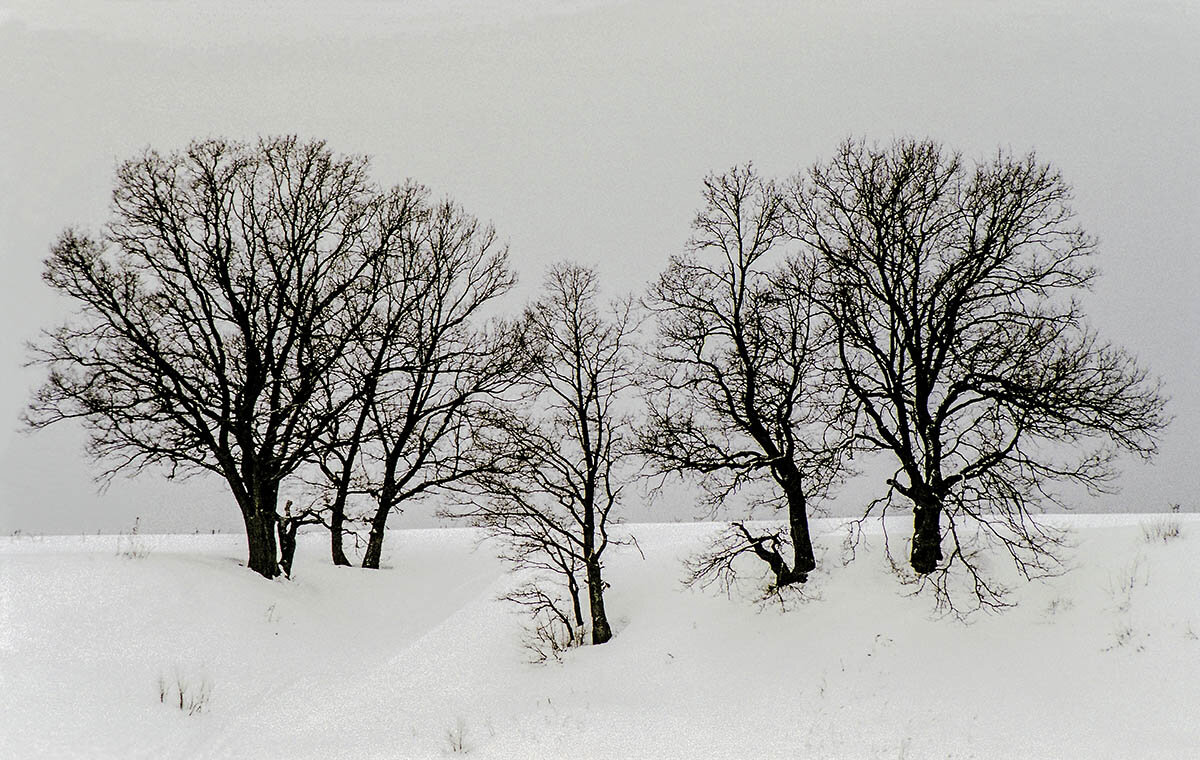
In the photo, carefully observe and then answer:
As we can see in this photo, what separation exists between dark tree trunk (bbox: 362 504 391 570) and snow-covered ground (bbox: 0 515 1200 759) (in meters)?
4.87

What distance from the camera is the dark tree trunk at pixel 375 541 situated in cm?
2661

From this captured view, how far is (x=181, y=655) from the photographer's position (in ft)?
51.6

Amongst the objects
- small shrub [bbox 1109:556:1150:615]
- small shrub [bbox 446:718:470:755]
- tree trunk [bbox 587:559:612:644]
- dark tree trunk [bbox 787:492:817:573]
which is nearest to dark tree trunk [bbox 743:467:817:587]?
dark tree trunk [bbox 787:492:817:573]

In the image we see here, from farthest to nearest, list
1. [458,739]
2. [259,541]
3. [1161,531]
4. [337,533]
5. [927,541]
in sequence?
[337,533], [259,541], [927,541], [1161,531], [458,739]

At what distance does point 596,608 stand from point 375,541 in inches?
Answer: 384

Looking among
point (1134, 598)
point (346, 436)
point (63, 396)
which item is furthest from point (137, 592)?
point (1134, 598)

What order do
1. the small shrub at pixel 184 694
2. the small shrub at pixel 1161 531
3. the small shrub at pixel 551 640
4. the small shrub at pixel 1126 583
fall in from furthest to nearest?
the small shrub at pixel 551 640, the small shrub at pixel 1161 531, the small shrub at pixel 1126 583, the small shrub at pixel 184 694

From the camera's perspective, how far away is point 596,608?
66.0ft

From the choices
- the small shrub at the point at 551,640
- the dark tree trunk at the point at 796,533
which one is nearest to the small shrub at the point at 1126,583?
the dark tree trunk at the point at 796,533

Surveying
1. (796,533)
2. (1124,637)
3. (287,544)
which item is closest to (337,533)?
(287,544)

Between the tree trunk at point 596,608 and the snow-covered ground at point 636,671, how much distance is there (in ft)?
1.44

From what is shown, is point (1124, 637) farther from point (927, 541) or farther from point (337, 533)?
point (337, 533)

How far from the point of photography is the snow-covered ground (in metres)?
13.5

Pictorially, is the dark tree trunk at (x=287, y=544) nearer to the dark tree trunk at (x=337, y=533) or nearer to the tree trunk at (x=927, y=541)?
the dark tree trunk at (x=337, y=533)
